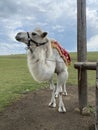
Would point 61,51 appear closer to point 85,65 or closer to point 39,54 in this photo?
point 39,54

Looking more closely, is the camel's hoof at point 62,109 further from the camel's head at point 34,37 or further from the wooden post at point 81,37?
the camel's head at point 34,37

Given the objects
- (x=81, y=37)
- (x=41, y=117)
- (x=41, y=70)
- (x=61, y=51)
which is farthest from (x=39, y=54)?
(x=41, y=117)

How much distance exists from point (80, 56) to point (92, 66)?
50.2 inches

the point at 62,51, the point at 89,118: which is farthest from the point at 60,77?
the point at 89,118

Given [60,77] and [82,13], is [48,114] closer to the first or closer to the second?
[60,77]

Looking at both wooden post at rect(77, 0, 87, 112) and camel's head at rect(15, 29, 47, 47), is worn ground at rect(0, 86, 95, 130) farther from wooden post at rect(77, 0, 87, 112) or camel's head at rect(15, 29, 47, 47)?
camel's head at rect(15, 29, 47, 47)

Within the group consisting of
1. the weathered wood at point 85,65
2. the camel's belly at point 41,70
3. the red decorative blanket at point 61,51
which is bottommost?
the camel's belly at point 41,70

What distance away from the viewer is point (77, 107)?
10.4 m

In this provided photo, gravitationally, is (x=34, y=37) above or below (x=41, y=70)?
above

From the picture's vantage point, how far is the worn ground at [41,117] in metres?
8.92

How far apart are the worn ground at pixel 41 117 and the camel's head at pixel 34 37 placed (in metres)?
1.91

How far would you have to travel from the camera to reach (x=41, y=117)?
962 cm

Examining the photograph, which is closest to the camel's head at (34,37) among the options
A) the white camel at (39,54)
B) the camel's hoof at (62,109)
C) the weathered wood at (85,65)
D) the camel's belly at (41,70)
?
the white camel at (39,54)

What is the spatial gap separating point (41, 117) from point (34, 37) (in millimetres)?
2052
